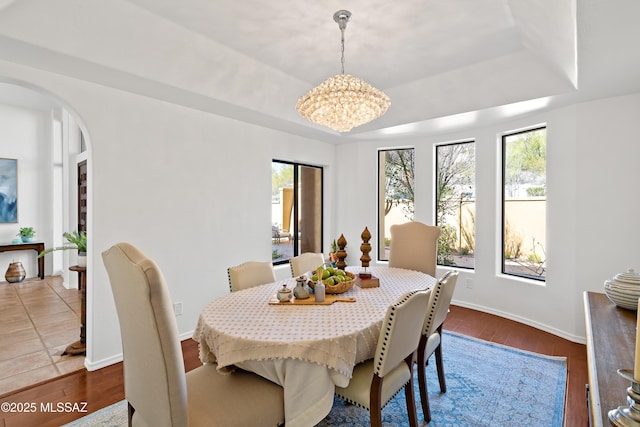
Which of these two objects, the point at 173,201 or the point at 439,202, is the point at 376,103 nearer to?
the point at 173,201

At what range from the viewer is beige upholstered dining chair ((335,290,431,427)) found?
1501 mm

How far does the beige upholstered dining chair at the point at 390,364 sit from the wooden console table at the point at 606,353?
2.24ft

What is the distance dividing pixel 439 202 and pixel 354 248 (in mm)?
1468

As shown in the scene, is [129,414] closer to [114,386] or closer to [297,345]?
[297,345]

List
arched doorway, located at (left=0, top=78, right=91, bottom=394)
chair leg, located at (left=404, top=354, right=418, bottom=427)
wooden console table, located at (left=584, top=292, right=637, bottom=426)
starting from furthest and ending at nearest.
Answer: arched doorway, located at (left=0, top=78, right=91, bottom=394) → chair leg, located at (left=404, top=354, right=418, bottom=427) → wooden console table, located at (left=584, top=292, right=637, bottom=426)

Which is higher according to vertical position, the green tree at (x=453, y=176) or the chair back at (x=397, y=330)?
the green tree at (x=453, y=176)

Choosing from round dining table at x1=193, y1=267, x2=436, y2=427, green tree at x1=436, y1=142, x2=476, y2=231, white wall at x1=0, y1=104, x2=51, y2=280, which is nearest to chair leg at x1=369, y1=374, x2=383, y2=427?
round dining table at x1=193, y1=267, x2=436, y2=427

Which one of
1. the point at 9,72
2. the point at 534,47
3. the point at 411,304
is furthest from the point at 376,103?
the point at 9,72

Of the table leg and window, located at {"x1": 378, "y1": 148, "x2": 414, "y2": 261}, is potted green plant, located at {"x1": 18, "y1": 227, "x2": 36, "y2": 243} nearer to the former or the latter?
the table leg

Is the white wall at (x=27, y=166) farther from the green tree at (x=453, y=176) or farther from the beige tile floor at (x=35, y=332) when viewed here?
the green tree at (x=453, y=176)

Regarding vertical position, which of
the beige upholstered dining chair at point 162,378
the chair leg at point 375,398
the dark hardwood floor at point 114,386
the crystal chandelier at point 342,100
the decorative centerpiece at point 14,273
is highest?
the crystal chandelier at point 342,100

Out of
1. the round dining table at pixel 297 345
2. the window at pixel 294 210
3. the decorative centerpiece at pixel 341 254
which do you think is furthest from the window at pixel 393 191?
the round dining table at pixel 297 345

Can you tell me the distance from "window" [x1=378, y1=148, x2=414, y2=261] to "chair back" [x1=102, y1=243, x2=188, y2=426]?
162 inches

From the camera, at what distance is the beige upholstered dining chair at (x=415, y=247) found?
128 inches
